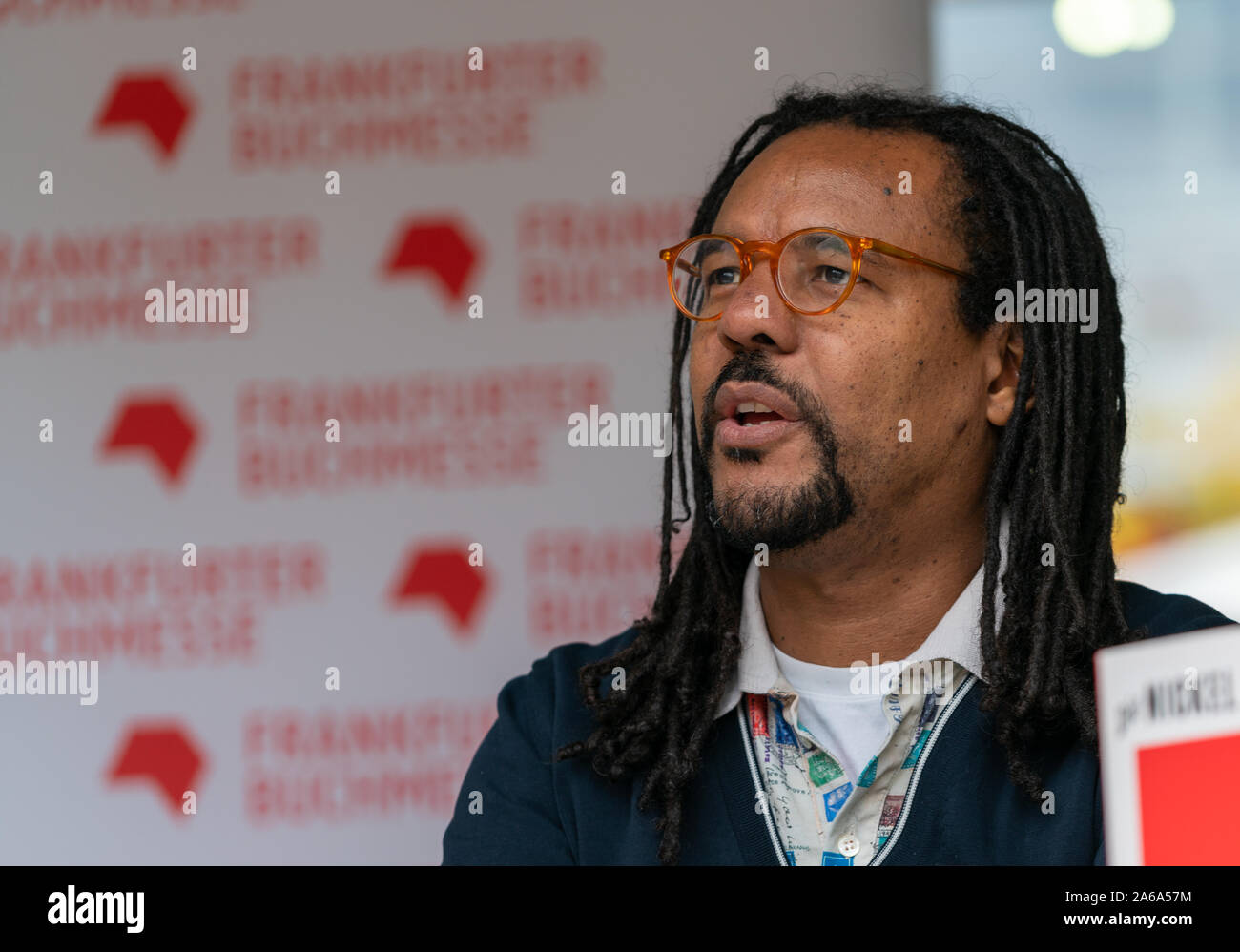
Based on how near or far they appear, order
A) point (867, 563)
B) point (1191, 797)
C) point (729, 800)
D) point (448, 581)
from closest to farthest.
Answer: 1. point (1191, 797)
2. point (729, 800)
3. point (867, 563)
4. point (448, 581)

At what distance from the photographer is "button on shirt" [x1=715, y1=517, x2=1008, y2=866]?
4.30ft

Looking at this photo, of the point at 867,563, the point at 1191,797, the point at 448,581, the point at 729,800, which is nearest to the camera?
the point at 1191,797

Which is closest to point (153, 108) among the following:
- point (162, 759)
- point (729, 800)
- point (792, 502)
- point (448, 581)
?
point (448, 581)

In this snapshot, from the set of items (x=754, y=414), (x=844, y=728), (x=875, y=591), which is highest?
(x=754, y=414)

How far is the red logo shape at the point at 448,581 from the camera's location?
1.95 metres

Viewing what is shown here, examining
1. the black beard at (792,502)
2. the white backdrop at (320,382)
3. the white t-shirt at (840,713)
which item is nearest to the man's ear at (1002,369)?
the black beard at (792,502)

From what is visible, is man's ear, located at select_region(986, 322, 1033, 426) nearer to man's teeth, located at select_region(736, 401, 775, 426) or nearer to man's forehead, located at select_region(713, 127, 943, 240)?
man's forehead, located at select_region(713, 127, 943, 240)

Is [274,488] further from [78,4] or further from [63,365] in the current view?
[78,4]

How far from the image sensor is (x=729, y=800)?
1.34 metres

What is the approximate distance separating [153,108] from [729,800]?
1383mm

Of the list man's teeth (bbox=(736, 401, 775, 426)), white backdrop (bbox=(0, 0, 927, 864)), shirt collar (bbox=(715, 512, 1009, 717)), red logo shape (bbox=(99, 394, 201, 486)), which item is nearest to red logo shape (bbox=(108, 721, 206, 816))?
white backdrop (bbox=(0, 0, 927, 864))

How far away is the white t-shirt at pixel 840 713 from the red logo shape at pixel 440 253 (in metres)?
0.82

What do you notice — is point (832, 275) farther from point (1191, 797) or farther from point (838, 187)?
point (1191, 797)

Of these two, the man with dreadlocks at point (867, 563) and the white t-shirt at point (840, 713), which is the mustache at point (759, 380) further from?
the white t-shirt at point (840, 713)
